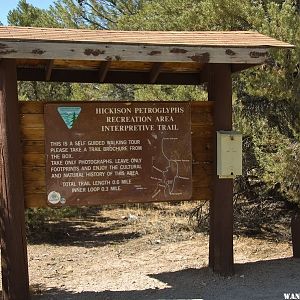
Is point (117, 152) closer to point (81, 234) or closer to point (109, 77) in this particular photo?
point (109, 77)

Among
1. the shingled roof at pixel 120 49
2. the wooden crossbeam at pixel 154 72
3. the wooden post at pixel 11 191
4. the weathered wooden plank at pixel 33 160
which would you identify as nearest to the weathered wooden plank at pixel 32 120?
the wooden post at pixel 11 191

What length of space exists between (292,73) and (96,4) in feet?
29.4

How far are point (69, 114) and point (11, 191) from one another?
3.27 ft

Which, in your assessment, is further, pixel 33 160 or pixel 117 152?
pixel 117 152

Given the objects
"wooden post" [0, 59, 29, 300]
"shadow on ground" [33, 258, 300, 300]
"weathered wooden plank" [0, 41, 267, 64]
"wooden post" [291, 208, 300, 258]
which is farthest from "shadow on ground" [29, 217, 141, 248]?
"weathered wooden plank" [0, 41, 267, 64]

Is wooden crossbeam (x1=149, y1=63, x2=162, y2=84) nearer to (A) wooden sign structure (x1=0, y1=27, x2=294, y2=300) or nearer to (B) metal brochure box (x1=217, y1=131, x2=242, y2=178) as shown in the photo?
(A) wooden sign structure (x1=0, y1=27, x2=294, y2=300)

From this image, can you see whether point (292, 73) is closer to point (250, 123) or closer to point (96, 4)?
point (250, 123)

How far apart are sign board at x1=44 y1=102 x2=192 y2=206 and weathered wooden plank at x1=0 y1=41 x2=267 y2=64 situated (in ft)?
2.23

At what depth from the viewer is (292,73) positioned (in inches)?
275

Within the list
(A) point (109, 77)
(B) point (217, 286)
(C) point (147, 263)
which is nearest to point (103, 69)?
(A) point (109, 77)

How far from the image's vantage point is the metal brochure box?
5.86 m

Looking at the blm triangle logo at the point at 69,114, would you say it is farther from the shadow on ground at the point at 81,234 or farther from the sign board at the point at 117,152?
the shadow on ground at the point at 81,234

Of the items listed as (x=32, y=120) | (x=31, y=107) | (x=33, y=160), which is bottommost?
(x=33, y=160)

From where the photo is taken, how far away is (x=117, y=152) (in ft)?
18.7
